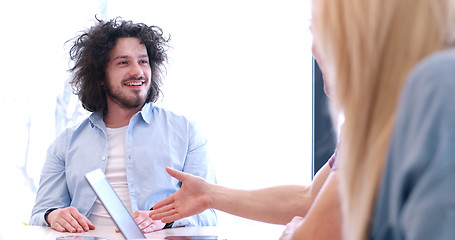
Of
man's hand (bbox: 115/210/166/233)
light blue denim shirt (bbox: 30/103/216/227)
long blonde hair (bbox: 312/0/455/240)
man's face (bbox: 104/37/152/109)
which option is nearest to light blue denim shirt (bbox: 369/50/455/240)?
long blonde hair (bbox: 312/0/455/240)

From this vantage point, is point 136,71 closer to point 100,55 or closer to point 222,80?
point 100,55

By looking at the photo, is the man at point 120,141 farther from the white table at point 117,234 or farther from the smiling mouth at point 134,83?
the white table at point 117,234

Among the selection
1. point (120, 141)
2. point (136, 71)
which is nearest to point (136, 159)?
point (120, 141)

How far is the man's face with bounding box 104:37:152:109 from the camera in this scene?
2.95 metres

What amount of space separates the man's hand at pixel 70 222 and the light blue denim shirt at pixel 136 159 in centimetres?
34

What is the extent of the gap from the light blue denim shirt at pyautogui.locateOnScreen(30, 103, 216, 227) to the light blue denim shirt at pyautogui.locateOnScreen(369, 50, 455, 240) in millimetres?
2027

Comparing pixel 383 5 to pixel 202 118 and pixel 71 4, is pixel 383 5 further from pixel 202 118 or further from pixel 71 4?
pixel 71 4

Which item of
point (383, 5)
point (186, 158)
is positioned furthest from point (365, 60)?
point (186, 158)

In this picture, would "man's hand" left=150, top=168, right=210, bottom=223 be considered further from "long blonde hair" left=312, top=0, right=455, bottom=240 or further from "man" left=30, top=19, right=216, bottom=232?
"long blonde hair" left=312, top=0, right=455, bottom=240

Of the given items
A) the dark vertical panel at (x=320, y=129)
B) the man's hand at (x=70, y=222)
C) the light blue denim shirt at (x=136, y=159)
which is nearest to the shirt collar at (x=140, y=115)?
the light blue denim shirt at (x=136, y=159)

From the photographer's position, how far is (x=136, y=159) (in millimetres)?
2713

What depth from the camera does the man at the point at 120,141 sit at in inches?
104

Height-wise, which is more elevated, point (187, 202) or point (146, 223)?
point (187, 202)

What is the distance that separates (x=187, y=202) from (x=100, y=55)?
60.0 inches
